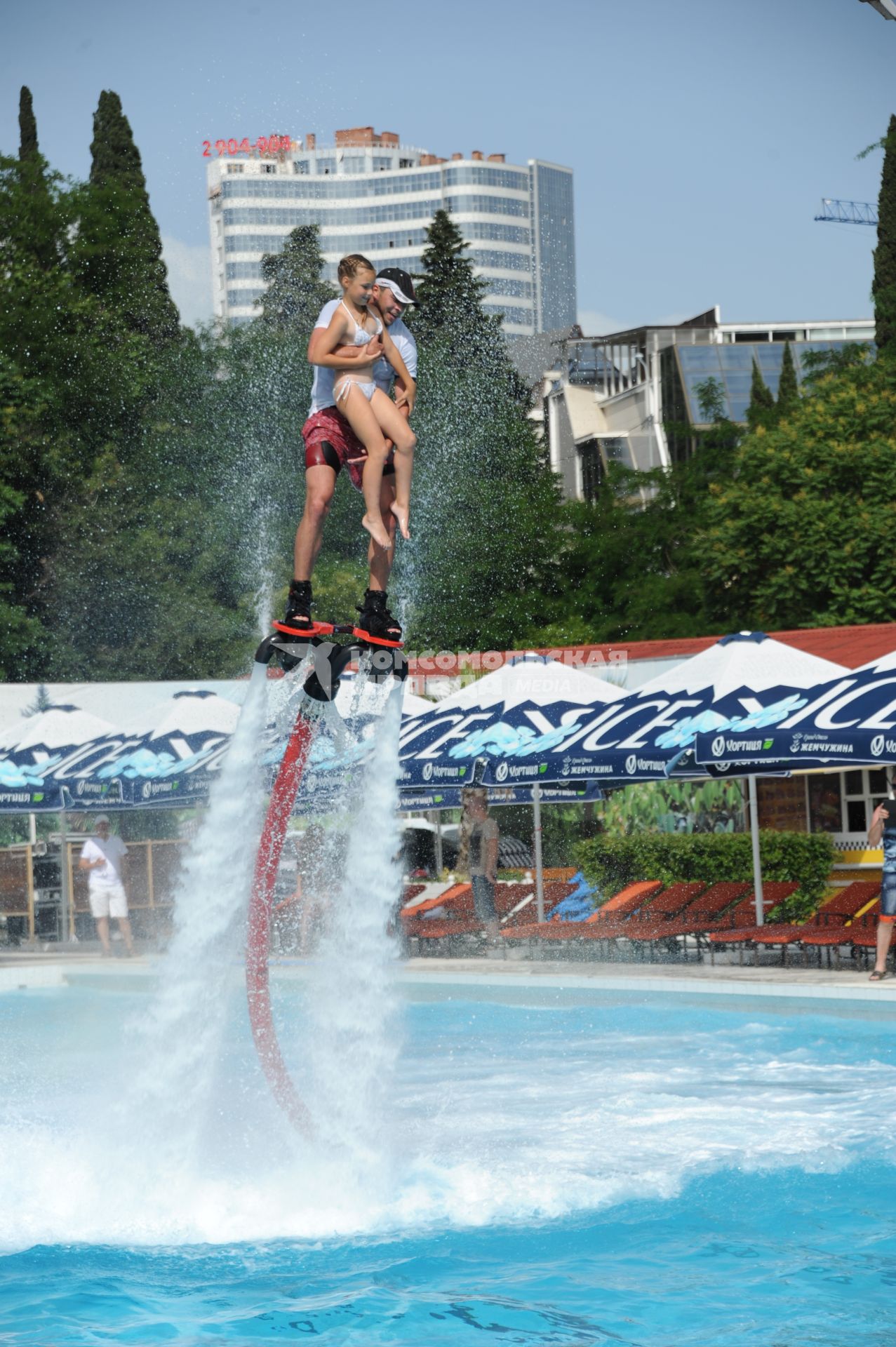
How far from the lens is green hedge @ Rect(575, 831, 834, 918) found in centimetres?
2194

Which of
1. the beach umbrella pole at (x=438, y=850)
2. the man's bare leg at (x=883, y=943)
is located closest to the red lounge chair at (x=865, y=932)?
the man's bare leg at (x=883, y=943)

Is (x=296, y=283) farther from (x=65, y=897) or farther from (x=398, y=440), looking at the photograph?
(x=398, y=440)

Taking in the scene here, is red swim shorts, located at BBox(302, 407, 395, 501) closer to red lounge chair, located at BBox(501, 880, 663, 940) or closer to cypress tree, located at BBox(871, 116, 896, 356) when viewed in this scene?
red lounge chair, located at BBox(501, 880, 663, 940)

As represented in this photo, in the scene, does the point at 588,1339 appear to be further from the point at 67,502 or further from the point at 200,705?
the point at 67,502

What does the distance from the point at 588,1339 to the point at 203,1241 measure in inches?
93.8

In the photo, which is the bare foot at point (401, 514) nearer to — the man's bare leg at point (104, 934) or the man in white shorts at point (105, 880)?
the man in white shorts at point (105, 880)

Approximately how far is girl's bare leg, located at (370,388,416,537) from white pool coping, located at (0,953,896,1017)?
7850 mm

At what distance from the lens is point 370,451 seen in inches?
310

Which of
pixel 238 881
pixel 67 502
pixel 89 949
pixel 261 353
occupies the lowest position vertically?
pixel 89 949

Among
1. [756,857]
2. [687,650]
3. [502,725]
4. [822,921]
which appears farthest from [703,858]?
[687,650]

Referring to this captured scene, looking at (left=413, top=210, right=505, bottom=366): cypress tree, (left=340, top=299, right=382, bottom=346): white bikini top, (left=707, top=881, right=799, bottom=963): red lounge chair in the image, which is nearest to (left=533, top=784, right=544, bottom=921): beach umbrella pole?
(left=707, top=881, right=799, bottom=963): red lounge chair

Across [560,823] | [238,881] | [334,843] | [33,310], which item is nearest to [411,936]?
[560,823]

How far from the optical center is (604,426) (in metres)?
69.4

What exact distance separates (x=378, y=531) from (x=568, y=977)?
10.8 metres
